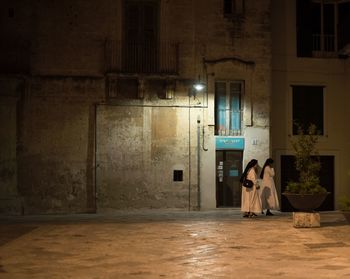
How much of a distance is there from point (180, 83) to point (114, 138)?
3.16 meters

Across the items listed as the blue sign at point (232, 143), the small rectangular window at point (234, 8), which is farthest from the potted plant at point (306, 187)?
the small rectangular window at point (234, 8)

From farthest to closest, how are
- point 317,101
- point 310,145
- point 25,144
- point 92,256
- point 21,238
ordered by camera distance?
point 317,101
point 25,144
point 310,145
point 21,238
point 92,256

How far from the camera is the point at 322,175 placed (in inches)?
856

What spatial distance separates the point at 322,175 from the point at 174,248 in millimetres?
12011

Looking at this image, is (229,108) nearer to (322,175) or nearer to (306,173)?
(322,175)

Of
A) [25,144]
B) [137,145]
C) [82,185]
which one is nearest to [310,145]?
[137,145]

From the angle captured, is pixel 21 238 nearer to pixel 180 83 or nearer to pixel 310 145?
pixel 310 145

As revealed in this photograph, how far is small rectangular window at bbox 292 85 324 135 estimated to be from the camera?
2159 cm

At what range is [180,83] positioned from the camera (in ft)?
66.2

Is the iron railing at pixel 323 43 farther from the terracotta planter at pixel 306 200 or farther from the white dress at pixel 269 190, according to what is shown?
the terracotta planter at pixel 306 200

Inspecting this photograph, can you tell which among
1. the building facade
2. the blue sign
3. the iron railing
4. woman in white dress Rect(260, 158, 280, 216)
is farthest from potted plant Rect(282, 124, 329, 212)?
the iron railing

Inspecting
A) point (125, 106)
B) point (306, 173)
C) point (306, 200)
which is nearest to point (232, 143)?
point (125, 106)

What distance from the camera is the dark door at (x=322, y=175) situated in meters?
21.2

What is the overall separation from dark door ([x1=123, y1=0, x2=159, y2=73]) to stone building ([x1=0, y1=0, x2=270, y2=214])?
4 cm
